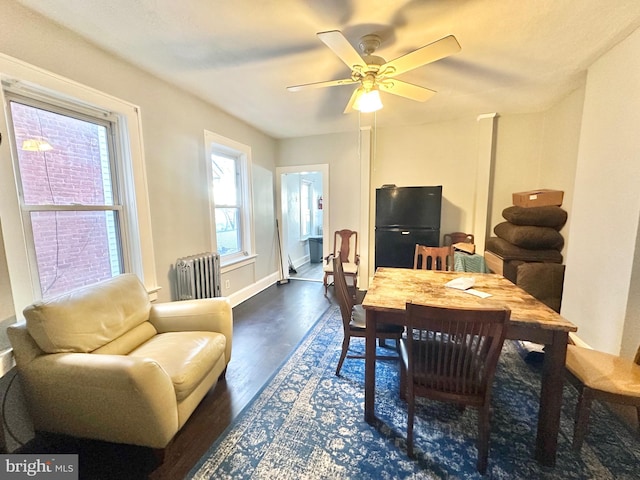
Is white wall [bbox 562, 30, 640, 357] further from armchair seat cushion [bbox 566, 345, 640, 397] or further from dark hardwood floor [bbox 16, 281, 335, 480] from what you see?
dark hardwood floor [bbox 16, 281, 335, 480]

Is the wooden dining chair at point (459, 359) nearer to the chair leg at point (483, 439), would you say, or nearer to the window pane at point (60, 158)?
the chair leg at point (483, 439)

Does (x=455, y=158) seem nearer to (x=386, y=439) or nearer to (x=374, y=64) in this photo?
(x=374, y=64)

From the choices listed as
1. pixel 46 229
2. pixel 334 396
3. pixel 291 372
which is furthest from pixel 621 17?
pixel 46 229

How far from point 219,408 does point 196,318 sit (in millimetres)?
638

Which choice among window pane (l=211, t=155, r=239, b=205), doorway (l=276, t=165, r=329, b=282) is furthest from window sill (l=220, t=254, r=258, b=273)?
doorway (l=276, t=165, r=329, b=282)

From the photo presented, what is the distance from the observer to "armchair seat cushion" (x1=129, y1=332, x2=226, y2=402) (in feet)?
4.81

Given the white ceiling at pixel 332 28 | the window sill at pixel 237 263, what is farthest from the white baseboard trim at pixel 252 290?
the white ceiling at pixel 332 28

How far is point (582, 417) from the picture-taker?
A: 4.50 feet

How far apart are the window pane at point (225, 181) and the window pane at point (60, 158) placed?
1.26 metres

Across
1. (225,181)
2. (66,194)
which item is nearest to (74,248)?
(66,194)

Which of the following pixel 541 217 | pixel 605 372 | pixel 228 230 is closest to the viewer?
pixel 605 372

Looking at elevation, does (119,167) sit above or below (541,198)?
above

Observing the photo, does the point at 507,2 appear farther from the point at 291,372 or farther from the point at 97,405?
the point at 97,405

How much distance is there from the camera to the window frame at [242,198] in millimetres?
3180
